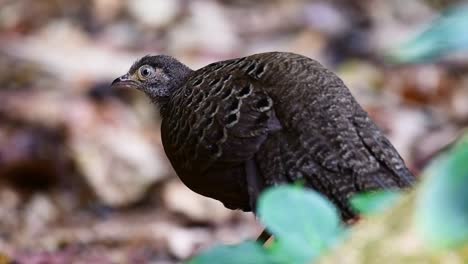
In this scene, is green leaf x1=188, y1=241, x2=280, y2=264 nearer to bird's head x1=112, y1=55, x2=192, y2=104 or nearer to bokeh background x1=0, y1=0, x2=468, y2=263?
bokeh background x1=0, y1=0, x2=468, y2=263

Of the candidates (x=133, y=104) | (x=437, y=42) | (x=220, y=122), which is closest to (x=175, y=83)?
(x=220, y=122)

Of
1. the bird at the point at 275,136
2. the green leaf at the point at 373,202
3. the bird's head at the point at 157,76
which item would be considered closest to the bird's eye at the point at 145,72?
the bird's head at the point at 157,76

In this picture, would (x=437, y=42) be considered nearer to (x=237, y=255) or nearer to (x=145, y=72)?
(x=237, y=255)

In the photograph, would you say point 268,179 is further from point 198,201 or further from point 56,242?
point 198,201

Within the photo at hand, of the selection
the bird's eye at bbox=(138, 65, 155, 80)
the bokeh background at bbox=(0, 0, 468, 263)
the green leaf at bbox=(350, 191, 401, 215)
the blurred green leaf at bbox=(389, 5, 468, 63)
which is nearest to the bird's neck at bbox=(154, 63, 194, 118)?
the bird's eye at bbox=(138, 65, 155, 80)

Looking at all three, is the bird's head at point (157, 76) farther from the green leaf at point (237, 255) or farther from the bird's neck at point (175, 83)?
the green leaf at point (237, 255)
